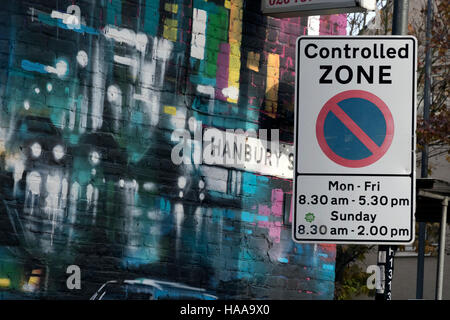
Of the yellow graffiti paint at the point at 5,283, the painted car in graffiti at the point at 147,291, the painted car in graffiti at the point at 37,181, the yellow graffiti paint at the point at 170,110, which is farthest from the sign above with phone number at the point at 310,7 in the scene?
the yellow graffiti paint at the point at 5,283

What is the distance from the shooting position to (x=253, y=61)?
9.30 meters

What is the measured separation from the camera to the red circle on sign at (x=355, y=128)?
15.6ft

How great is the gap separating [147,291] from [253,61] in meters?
2.81

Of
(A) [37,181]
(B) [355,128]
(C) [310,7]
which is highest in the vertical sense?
(C) [310,7]

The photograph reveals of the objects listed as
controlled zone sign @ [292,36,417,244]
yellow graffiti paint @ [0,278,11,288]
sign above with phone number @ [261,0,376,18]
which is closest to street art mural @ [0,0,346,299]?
yellow graffiti paint @ [0,278,11,288]

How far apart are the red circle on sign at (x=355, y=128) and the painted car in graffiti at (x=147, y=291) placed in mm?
3685

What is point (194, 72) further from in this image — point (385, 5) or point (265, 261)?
point (385, 5)

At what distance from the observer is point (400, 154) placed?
4.74 meters

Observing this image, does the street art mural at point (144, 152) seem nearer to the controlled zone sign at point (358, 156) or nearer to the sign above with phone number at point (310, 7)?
the sign above with phone number at point (310, 7)

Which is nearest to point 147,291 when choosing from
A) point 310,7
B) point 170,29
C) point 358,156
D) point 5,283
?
point 5,283

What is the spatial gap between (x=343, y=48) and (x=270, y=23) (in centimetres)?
463

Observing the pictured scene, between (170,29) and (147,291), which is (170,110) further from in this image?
(147,291)

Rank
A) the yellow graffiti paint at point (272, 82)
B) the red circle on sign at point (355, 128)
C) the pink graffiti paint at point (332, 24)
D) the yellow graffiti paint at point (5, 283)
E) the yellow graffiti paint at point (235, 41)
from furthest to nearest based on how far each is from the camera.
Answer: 1. the pink graffiti paint at point (332, 24)
2. the yellow graffiti paint at point (272, 82)
3. the yellow graffiti paint at point (235, 41)
4. the yellow graffiti paint at point (5, 283)
5. the red circle on sign at point (355, 128)

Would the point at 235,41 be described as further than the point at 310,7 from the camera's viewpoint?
Yes
